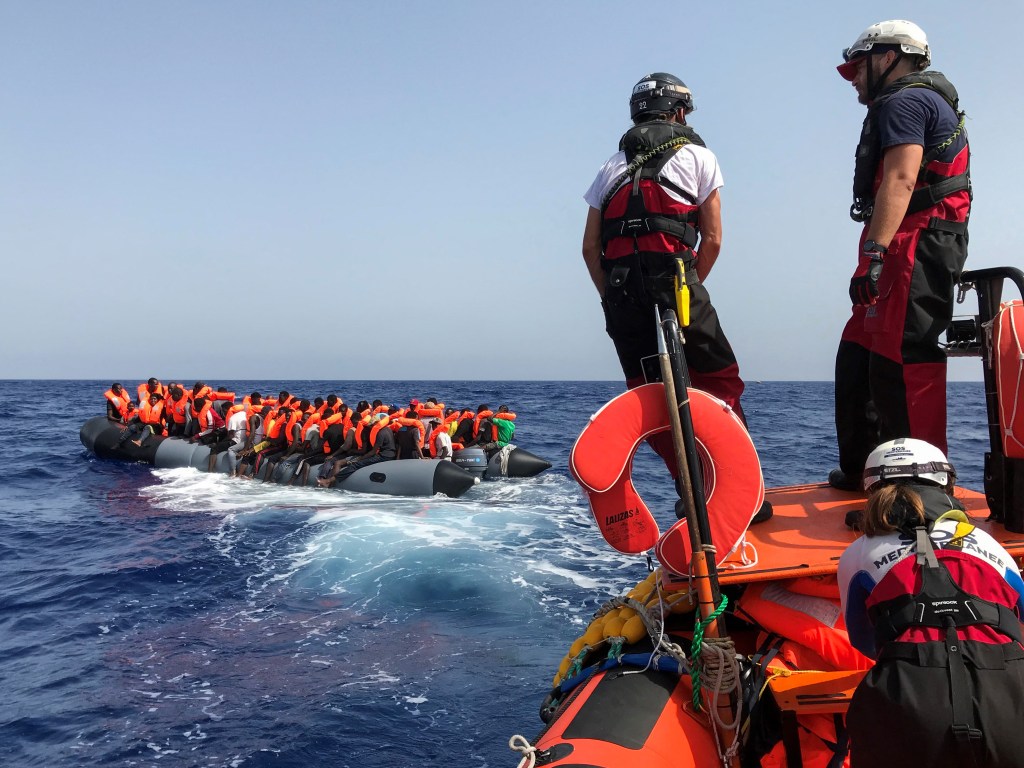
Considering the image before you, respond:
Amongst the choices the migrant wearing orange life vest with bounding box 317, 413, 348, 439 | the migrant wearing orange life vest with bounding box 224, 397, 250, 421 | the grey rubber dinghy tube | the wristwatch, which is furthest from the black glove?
the migrant wearing orange life vest with bounding box 224, 397, 250, 421

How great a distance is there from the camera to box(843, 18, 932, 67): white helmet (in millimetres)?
3914

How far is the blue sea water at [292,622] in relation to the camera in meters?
5.59

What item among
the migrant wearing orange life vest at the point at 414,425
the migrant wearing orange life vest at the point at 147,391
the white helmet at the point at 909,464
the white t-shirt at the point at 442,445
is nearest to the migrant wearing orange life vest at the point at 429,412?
the migrant wearing orange life vest at the point at 414,425

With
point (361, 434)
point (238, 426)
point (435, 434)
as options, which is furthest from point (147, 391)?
point (435, 434)

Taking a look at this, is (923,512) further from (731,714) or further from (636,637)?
(636,637)

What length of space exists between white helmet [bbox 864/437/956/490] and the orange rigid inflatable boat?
2.33 ft

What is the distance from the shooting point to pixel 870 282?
3.65 meters

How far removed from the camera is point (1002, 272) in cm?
371

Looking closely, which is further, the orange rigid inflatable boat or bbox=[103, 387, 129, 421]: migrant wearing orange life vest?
bbox=[103, 387, 129, 421]: migrant wearing orange life vest

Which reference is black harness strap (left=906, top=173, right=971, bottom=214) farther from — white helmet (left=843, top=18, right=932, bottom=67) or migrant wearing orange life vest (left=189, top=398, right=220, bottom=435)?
migrant wearing orange life vest (left=189, top=398, right=220, bottom=435)

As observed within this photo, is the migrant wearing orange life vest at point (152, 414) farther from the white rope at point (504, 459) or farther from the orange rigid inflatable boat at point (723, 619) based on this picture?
the orange rigid inflatable boat at point (723, 619)

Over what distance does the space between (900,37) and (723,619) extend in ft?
9.54

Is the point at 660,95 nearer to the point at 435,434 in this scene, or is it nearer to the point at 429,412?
the point at 435,434

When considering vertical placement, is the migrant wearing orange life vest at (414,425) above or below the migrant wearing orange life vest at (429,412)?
below
